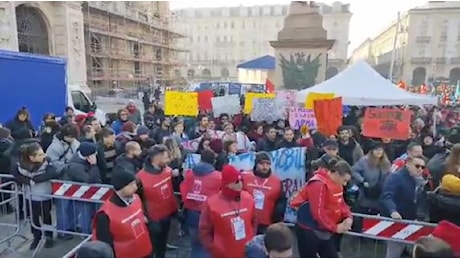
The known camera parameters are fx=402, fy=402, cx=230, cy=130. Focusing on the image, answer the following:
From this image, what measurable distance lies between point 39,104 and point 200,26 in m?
89.9

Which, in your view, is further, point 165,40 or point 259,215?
point 165,40

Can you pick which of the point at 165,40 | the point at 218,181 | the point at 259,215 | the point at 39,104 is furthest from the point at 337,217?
the point at 165,40

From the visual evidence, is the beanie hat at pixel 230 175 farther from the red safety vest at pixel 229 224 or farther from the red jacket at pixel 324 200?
the red jacket at pixel 324 200

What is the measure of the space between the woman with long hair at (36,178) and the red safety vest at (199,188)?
180cm

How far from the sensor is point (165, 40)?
163 ft

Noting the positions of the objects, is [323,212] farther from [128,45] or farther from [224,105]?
[128,45]

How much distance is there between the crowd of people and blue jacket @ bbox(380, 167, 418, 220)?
11 millimetres

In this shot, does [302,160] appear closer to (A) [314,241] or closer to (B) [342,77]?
(A) [314,241]

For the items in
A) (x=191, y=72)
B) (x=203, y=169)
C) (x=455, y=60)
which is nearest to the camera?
(x=203, y=169)

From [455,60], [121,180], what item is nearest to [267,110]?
[121,180]

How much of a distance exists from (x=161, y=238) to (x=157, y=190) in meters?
0.70

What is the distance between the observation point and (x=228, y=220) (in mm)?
3377

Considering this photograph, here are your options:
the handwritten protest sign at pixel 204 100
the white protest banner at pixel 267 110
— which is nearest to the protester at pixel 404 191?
the white protest banner at pixel 267 110

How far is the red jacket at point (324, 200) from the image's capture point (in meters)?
3.53
